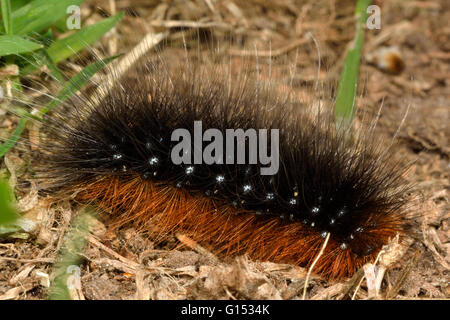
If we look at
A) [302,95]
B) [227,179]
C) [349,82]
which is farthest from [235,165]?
[349,82]

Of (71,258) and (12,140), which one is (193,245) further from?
(12,140)

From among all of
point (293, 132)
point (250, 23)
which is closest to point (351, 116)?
point (293, 132)

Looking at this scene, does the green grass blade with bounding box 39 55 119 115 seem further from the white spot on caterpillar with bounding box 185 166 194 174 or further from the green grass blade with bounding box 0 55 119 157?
the white spot on caterpillar with bounding box 185 166 194 174

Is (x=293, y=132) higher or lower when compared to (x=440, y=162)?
higher

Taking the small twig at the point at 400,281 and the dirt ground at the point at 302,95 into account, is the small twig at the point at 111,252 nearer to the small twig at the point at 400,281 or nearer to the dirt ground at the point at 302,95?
the dirt ground at the point at 302,95

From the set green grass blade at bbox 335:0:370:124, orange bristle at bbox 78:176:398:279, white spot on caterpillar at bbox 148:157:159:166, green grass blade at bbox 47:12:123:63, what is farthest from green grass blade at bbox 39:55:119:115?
green grass blade at bbox 335:0:370:124
